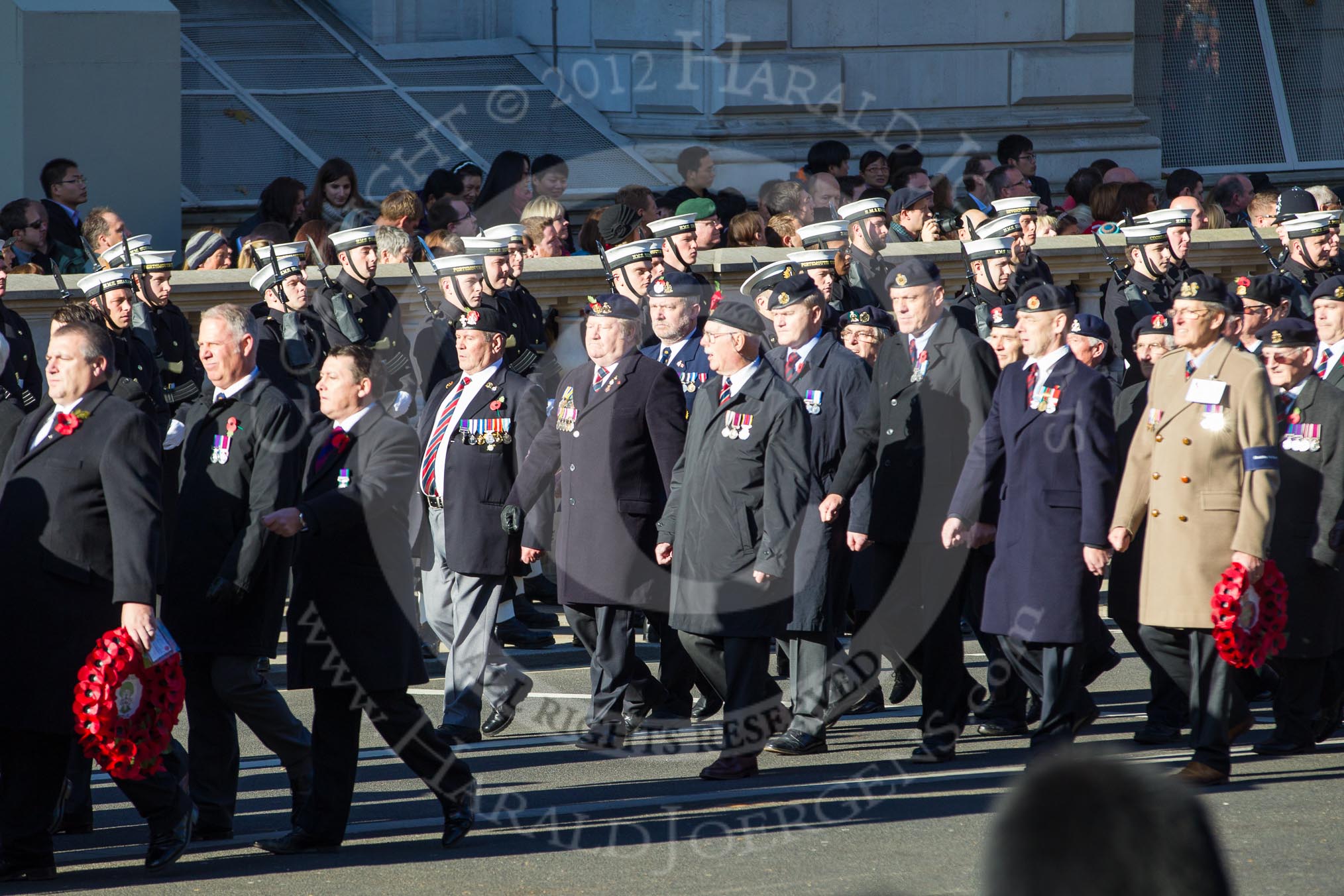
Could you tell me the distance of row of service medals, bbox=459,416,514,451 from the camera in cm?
826

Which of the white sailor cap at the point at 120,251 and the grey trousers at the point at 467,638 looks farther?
the white sailor cap at the point at 120,251

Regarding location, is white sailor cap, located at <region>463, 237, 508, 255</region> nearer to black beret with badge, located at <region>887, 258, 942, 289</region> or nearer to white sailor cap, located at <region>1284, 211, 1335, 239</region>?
black beret with badge, located at <region>887, 258, 942, 289</region>

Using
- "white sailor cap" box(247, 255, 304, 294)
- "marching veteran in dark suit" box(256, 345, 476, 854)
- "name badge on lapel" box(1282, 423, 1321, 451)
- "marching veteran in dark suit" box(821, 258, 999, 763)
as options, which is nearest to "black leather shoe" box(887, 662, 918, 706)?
"marching veteran in dark suit" box(821, 258, 999, 763)

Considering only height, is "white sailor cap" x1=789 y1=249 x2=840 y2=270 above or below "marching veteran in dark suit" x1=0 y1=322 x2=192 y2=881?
above

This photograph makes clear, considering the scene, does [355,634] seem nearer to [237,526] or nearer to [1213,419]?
[237,526]

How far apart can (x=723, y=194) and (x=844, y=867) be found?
29.1 feet

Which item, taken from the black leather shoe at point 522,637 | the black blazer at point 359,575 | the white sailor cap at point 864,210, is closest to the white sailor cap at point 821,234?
the white sailor cap at point 864,210

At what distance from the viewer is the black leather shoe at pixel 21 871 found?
18.2 feet

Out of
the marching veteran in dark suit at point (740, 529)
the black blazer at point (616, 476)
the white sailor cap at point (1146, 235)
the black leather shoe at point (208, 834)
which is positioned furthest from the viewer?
the white sailor cap at point (1146, 235)

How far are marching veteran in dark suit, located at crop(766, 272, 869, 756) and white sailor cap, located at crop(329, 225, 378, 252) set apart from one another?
128 inches

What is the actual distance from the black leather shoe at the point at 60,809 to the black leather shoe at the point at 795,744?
257 centimetres

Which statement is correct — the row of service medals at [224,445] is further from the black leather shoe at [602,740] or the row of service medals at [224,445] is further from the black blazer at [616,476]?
the black leather shoe at [602,740]

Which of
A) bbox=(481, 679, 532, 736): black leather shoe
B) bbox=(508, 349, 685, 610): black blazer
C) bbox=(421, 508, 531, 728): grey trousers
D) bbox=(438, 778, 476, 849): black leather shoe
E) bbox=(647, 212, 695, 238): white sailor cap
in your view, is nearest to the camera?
bbox=(438, 778, 476, 849): black leather shoe

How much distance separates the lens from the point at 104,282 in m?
9.52
